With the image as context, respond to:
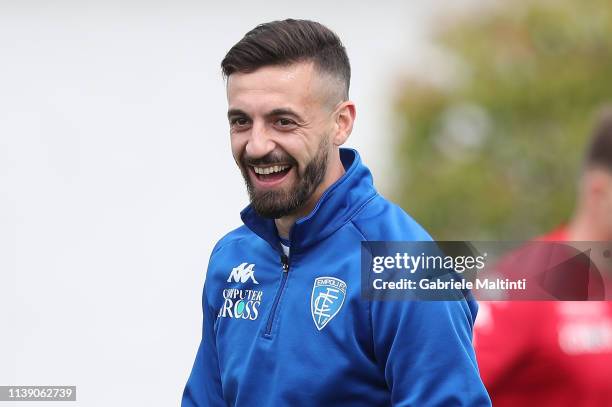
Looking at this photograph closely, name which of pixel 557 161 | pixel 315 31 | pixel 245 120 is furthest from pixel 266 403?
pixel 557 161

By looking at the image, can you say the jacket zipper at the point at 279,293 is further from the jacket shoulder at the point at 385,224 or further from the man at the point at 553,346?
the man at the point at 553,346

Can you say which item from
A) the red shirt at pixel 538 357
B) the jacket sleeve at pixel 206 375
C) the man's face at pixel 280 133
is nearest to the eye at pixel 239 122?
the man's face at pixel 280 133

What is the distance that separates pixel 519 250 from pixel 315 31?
1709 mm

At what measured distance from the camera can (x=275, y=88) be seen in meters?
3.26

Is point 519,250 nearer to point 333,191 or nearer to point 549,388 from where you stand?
point 549,388

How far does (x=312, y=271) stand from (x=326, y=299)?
5.4 inches

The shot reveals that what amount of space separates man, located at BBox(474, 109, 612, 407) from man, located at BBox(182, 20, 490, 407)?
1232mm

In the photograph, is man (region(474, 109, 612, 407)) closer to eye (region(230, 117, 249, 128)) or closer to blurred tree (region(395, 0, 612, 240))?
eye (region(230, 117, 249, 128))

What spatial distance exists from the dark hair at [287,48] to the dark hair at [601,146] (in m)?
1.73

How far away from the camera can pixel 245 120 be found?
10.8 feet

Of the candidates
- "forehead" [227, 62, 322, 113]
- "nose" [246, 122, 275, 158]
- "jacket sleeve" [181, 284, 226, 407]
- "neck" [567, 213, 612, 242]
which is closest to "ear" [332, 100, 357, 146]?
"forehead" [227, 62, 322, 113]

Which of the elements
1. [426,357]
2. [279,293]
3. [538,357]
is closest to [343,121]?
[279,293]

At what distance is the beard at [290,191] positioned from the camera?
329cm

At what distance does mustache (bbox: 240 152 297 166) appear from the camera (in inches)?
128
